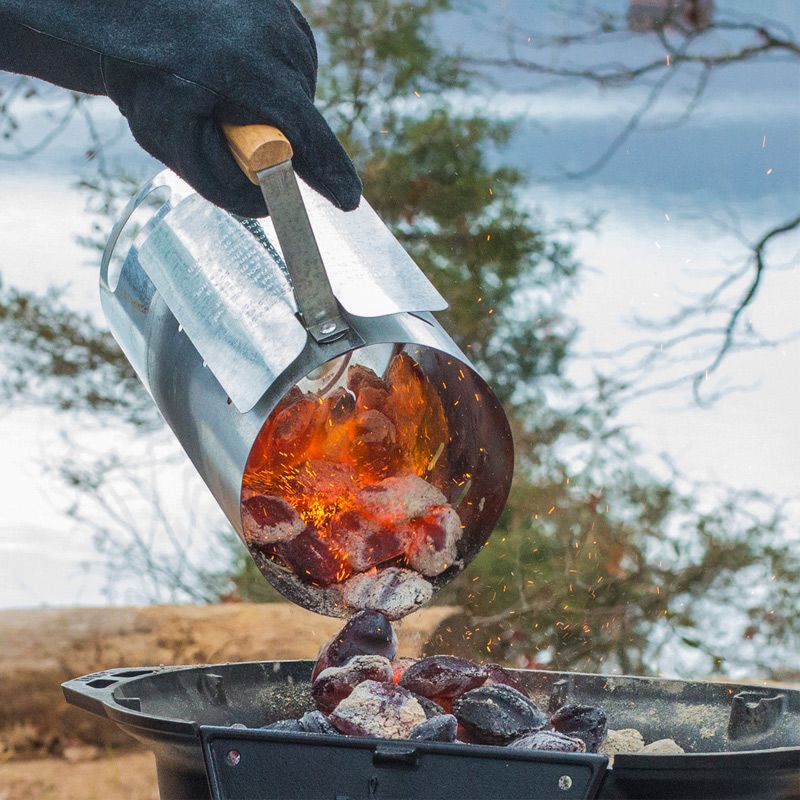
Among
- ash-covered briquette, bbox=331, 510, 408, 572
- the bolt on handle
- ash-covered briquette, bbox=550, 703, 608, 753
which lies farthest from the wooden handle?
ash-covered briquette, bbox=550, 703, 608, 753

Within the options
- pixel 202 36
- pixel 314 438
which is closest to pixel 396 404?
pixel 314 438

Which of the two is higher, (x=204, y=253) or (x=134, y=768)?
(x=204, y=253)

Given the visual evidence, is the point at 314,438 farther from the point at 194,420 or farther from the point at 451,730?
the point at 451,730

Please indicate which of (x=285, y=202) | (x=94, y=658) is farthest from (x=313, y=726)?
(x=94, y=658)

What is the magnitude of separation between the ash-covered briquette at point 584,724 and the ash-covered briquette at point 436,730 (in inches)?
6.8

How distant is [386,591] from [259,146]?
56 cm

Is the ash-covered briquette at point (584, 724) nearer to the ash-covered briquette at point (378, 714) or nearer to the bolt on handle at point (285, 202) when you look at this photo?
the ash-covered briquette at point (378, 714)

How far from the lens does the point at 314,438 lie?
1.46 m

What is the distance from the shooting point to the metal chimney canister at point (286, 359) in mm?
1229

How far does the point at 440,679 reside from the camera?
133cm

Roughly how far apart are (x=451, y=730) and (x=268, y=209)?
545 mm

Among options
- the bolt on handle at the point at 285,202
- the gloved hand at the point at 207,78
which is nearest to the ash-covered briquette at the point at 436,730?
the bolt on handle at the point at 285,202

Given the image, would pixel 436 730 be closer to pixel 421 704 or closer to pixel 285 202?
pixel 421 704

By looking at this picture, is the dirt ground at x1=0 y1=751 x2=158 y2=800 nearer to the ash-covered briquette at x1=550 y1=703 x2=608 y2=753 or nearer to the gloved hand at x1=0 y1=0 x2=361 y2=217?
the ash-covered briquette at x1=550 y1=703 x2=608 y2=753
